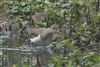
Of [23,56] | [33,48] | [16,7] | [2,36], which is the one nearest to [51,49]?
[33,48]

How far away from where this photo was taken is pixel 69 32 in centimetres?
845

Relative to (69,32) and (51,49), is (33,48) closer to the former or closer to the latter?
(51,49)

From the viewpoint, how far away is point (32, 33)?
29.0ft

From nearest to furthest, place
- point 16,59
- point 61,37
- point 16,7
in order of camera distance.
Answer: point 16,59
point 61,37
point 16,7

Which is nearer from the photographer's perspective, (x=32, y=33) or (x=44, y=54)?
(x=44, y=54)

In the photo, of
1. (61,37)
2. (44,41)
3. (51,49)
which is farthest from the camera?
(61,37)

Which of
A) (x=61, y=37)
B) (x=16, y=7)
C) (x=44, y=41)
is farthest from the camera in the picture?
(x=16, y=7)

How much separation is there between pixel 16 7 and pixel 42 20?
3.57 ft

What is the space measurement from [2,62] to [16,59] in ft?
1.78

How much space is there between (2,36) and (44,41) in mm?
1893

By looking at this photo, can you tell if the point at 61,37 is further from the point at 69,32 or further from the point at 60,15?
the point at 60,15

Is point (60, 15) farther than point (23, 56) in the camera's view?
Yes

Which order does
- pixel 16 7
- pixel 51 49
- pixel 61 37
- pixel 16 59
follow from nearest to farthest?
pixel 16 59 → pixel 51 49 → pixel 61 37 → pixel 16 7

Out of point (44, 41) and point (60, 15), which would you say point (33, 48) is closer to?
point (44, 41)
